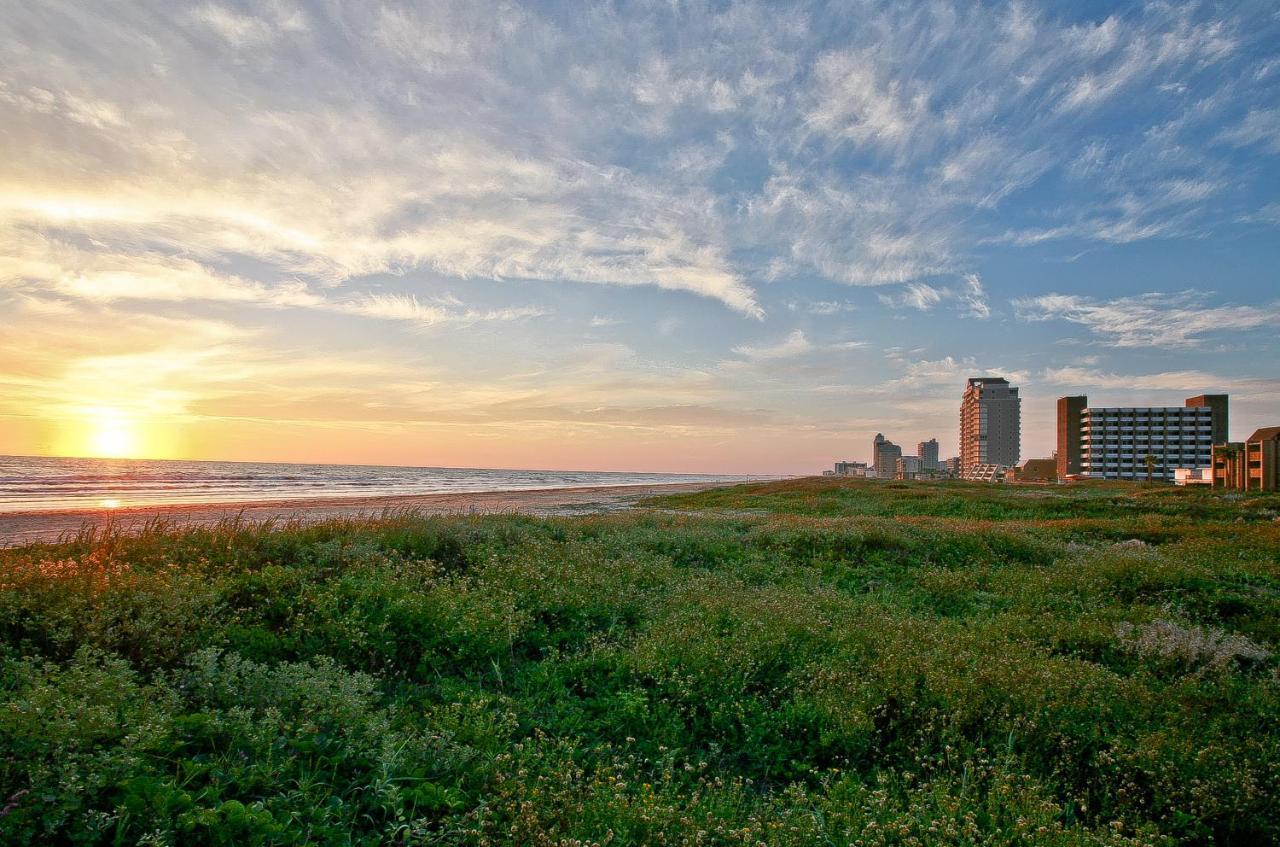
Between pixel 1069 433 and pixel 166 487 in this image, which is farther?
pixel 1069 433

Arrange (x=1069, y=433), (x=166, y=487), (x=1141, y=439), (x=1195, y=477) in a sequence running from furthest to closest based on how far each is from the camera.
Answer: (x=1069, y=433) < (x=1141, y=439) < (x=1195, y=477) < (x=166, y=487)

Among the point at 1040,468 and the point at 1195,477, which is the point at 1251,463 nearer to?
the point at 1195,477

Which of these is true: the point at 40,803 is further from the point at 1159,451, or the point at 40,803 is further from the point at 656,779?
the point at 1159,451

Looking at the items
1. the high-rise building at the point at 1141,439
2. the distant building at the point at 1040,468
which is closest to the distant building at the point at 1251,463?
the distant building at the point at 1040,468

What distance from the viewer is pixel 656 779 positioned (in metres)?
5.32

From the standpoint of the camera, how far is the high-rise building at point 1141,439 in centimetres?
15275

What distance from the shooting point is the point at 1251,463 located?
207 feet

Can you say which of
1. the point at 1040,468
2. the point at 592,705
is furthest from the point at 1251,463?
the point at 1040,468

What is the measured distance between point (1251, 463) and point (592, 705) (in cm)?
8537

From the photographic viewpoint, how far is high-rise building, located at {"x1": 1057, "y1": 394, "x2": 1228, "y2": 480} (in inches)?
6014

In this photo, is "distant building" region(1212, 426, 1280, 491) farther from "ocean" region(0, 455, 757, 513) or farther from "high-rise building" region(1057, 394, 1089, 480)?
"high-rise building" region(1057, 394, 1089, 480)

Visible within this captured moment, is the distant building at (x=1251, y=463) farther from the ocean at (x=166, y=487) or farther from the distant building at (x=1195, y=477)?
the ocean at (x=166, y=487)

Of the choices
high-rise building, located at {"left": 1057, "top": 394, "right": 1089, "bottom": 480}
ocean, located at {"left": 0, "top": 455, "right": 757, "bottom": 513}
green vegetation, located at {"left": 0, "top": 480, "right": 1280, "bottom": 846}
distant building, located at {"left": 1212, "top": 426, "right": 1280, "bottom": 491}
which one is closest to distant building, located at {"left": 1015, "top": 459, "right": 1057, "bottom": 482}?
high-rise building, located at {"left": 1057, "top": 394, "right": 1089, "bottom": 480}

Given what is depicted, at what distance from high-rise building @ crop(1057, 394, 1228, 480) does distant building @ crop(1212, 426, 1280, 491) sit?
→ 288 ft
